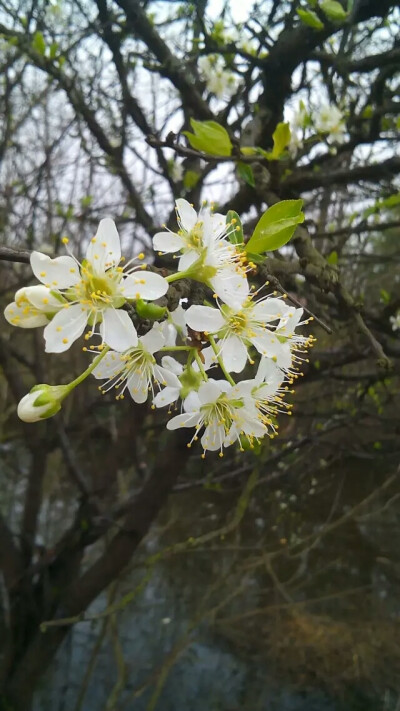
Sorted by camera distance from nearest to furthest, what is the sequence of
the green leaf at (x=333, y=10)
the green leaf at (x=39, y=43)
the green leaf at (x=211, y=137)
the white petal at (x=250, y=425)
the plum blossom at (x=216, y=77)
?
1. the white petal at (x=250, y=425)
2. the green leaf at (x=211, y=137)
3. the green leaf at (x=333, y=10)
4. the green leaf at (x=39, y=43)
5. the plum blossom at (x=216, y=77)

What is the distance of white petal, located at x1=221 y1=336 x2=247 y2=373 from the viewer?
2.08 feet

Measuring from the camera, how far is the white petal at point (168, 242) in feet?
2.13

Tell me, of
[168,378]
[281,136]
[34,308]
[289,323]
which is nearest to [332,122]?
[281,136]

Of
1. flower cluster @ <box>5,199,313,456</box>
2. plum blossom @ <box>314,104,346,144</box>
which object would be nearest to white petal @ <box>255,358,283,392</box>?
flower cluster @ <box>5,199,313,456</box>

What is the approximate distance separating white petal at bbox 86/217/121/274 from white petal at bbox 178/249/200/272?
7 cm

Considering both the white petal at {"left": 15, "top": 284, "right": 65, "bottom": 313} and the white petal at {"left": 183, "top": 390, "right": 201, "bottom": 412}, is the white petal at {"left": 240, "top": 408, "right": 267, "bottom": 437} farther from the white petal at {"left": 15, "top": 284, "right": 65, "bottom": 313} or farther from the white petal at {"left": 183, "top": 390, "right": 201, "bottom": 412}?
the white petal at {"left": 15, "top": 284, "right": 65, "bottom": 313}

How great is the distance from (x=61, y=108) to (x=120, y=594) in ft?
9.35

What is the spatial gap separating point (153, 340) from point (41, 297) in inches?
4.7

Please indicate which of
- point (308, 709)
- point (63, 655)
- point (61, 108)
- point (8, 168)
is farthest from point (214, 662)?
point (61, 108)

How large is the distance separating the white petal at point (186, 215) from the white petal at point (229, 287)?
0.31 ft

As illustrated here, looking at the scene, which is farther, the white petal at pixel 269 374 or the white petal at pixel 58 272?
the white petal at pixel 269 374

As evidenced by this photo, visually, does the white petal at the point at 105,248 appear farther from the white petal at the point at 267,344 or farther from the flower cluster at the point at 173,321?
the white petal at the point at 267,344

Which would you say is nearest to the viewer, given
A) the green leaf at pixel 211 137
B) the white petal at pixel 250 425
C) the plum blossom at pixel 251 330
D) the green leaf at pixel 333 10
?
the plum blossom at pixel 251 330

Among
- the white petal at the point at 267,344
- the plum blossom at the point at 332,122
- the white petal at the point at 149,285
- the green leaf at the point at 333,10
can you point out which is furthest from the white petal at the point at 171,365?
the plum blossom at the point at 332,122
